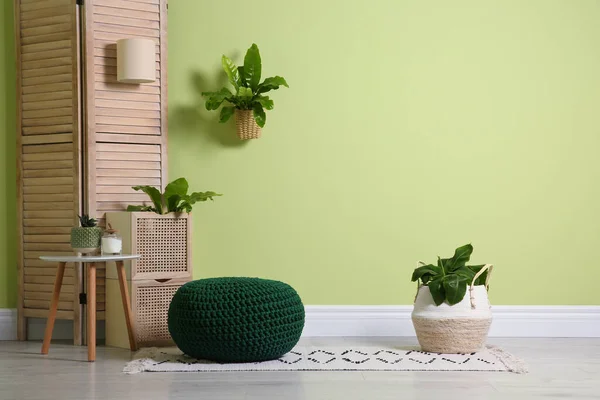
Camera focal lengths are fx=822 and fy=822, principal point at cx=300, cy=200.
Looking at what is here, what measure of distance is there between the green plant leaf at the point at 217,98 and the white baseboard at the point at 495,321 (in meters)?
1.34

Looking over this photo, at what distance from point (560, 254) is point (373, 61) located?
1.65 metres

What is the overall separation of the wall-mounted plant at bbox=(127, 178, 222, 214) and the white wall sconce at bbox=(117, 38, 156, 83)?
62cm

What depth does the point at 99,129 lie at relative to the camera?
4684mm

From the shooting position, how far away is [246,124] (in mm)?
4844

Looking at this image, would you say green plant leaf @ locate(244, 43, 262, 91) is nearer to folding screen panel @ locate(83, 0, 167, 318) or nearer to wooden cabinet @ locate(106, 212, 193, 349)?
folding screen panel @ locate(83, 0, 167, 318)

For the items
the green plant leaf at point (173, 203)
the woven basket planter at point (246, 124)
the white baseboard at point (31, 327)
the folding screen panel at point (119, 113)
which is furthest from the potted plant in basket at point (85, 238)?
the woven basket planter at point (246, 124)

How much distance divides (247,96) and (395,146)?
0.98 metres

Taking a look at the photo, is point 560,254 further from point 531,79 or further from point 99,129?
point 99,129

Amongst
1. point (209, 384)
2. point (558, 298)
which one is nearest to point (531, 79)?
point (558, 298)

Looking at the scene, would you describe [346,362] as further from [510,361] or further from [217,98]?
[217,98]

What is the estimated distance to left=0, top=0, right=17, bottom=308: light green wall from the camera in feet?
16.3

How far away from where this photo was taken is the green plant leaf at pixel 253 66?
15.7 ft

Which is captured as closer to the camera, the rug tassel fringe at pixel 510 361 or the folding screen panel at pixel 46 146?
the rug tassel fringe at pixel 510 361

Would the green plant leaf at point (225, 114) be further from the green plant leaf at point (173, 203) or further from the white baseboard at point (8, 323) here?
the white baseboard at point (8, 323)
